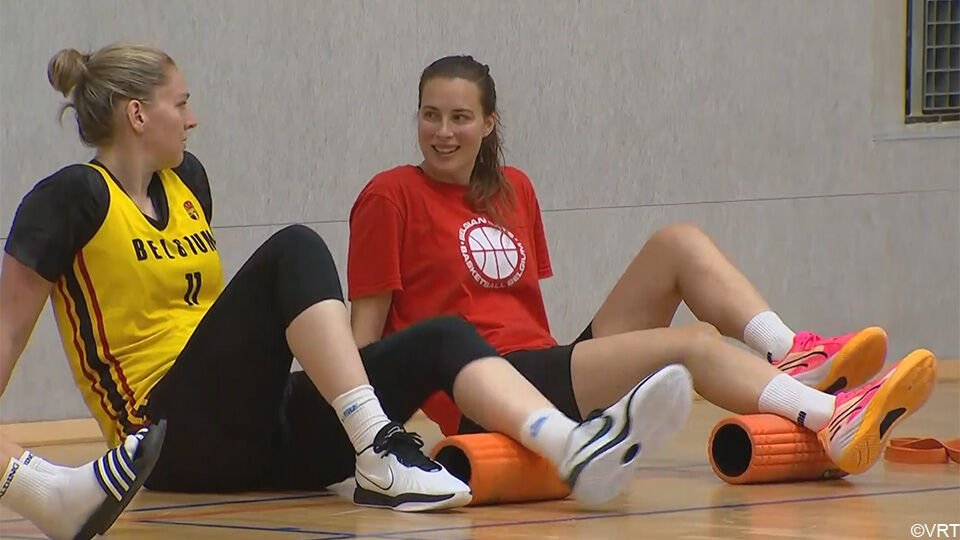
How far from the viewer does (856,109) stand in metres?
5.23

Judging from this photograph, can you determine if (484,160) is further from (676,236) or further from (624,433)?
(624,433)

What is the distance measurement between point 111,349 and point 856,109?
10.5 feet

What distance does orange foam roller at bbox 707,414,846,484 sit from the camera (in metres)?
2.77

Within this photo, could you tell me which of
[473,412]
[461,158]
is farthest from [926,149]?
[473,412]

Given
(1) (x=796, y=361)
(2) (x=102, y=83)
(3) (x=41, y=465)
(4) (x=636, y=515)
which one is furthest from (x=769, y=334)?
(3) (x=41, y=465)

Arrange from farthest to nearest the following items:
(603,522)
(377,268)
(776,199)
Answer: (776,199) < (377,268) < (603,522)

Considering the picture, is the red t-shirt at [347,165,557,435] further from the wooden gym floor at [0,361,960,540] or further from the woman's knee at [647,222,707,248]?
the wooden gym floor at [0,361,960,540]

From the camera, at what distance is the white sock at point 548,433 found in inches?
94.9

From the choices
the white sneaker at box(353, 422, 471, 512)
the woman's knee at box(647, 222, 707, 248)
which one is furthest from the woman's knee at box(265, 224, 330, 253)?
the woman's knee at box(647, 222, 707, 248)

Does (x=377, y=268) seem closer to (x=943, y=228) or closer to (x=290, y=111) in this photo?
(x=290, y=111)

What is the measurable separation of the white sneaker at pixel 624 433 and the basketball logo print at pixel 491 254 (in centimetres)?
63

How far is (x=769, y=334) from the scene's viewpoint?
2.94 m

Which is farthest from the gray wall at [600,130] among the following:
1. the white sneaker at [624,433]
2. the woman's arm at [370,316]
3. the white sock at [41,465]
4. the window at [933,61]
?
the white sneaker at [624,433]

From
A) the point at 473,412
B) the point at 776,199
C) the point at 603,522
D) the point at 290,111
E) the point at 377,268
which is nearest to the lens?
the point at 603,522
